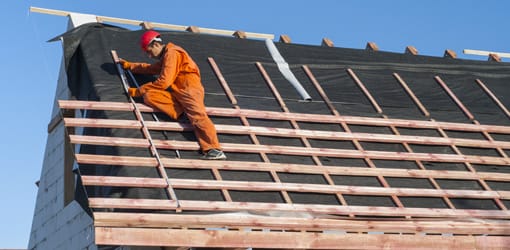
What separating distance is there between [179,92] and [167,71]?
0.24m

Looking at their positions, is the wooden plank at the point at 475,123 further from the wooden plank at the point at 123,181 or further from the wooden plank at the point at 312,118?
the wooden plank at the point at 123,181

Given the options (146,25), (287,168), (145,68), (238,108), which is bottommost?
(287,168)

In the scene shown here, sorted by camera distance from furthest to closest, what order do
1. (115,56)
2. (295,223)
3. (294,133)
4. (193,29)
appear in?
(193,29), (115,56), (294,133), (295,223)

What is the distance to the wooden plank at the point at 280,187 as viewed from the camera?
6670mm

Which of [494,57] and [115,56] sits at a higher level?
[115,56]

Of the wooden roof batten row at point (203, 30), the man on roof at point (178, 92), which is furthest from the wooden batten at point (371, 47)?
the man on roof at point (178, 92)

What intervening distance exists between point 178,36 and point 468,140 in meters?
3.69

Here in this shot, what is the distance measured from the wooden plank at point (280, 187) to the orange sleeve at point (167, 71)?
47.8 inches

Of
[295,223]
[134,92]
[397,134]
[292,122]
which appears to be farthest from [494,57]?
[295,223]

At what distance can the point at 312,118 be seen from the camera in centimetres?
848

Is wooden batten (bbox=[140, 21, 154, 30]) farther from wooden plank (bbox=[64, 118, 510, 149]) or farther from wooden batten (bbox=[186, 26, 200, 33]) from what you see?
wooden plank (bbox=[64, 118, 510, 149])

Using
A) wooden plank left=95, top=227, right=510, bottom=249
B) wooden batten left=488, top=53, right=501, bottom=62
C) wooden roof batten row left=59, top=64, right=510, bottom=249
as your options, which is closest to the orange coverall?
wooden roof batten row left=59, top=64, right=510, bottom=249

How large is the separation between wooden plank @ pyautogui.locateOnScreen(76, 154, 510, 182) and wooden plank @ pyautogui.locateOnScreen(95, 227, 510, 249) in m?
1.00

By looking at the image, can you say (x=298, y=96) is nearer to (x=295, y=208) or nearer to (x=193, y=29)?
(x=193, y=29)
